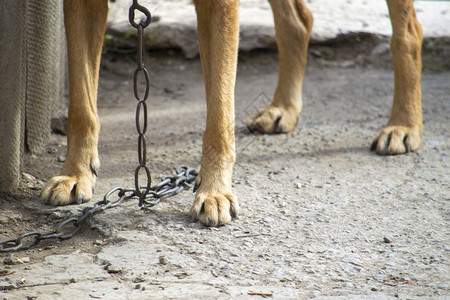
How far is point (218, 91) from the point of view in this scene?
100.0 inches

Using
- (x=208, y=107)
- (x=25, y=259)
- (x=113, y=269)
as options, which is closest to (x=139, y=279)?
(x=113, y=269)

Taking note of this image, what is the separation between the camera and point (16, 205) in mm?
2549

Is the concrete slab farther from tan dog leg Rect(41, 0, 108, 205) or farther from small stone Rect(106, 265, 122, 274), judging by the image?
small stone Rect(106, 265, 122, 274)

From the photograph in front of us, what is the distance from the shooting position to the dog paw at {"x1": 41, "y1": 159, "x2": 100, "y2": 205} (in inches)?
99.9

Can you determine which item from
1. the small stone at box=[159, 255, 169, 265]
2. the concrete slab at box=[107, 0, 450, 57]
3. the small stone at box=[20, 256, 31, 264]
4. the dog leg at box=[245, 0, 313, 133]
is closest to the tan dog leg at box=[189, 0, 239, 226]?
the small stone at box=[159, 255, 169, 265]

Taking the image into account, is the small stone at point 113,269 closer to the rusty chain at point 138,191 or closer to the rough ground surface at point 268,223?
the rough ground surface at point 268,223

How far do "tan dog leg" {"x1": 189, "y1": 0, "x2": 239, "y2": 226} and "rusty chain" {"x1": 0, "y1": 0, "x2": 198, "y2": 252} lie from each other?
0.71 ft

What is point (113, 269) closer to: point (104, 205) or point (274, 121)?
point (104, 205)

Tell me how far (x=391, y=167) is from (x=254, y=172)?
32.0 inches

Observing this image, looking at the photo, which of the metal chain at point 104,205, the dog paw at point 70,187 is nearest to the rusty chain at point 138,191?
the metal chain at point 104,205

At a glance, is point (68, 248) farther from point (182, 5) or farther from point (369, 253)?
point (182, 5)

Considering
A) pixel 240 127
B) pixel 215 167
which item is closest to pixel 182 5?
pixel 240 127

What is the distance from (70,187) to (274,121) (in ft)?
5.53

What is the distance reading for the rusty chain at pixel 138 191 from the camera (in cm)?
217
